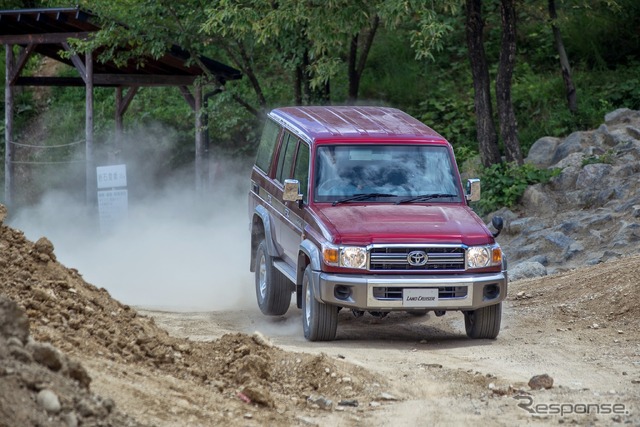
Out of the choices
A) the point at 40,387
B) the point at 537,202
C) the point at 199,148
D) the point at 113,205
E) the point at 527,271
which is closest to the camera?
the point at 40,387

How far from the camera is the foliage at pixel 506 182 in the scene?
19578mm

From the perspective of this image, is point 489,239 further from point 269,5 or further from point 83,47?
point 83,47

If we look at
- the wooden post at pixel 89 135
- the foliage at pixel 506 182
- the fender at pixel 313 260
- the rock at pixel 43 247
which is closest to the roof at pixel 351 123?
the fender at pixel 313 260

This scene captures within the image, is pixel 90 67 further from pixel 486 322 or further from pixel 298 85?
pixel 486 322

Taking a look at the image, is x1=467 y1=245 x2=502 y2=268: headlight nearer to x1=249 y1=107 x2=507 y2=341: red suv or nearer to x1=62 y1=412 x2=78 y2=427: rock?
x1=249 y1=107 x2=507 y2=341: red suv

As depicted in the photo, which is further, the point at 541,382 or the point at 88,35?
the point at 88,35

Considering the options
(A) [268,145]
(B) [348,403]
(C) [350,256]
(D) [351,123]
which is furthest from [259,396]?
(A) [268,145]

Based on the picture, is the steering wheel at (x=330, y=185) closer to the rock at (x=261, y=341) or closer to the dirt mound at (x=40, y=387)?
the rock at (x=261, y=341)

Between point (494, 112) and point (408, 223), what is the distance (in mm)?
13530

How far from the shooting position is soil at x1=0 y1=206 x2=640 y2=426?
731 cm

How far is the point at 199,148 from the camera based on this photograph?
75.2 feet

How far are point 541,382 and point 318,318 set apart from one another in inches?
115

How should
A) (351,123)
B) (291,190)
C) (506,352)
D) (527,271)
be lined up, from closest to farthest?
(506,352) → (291,190) → (351,123) → (527,271)

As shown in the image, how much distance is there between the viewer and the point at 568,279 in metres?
14.0
